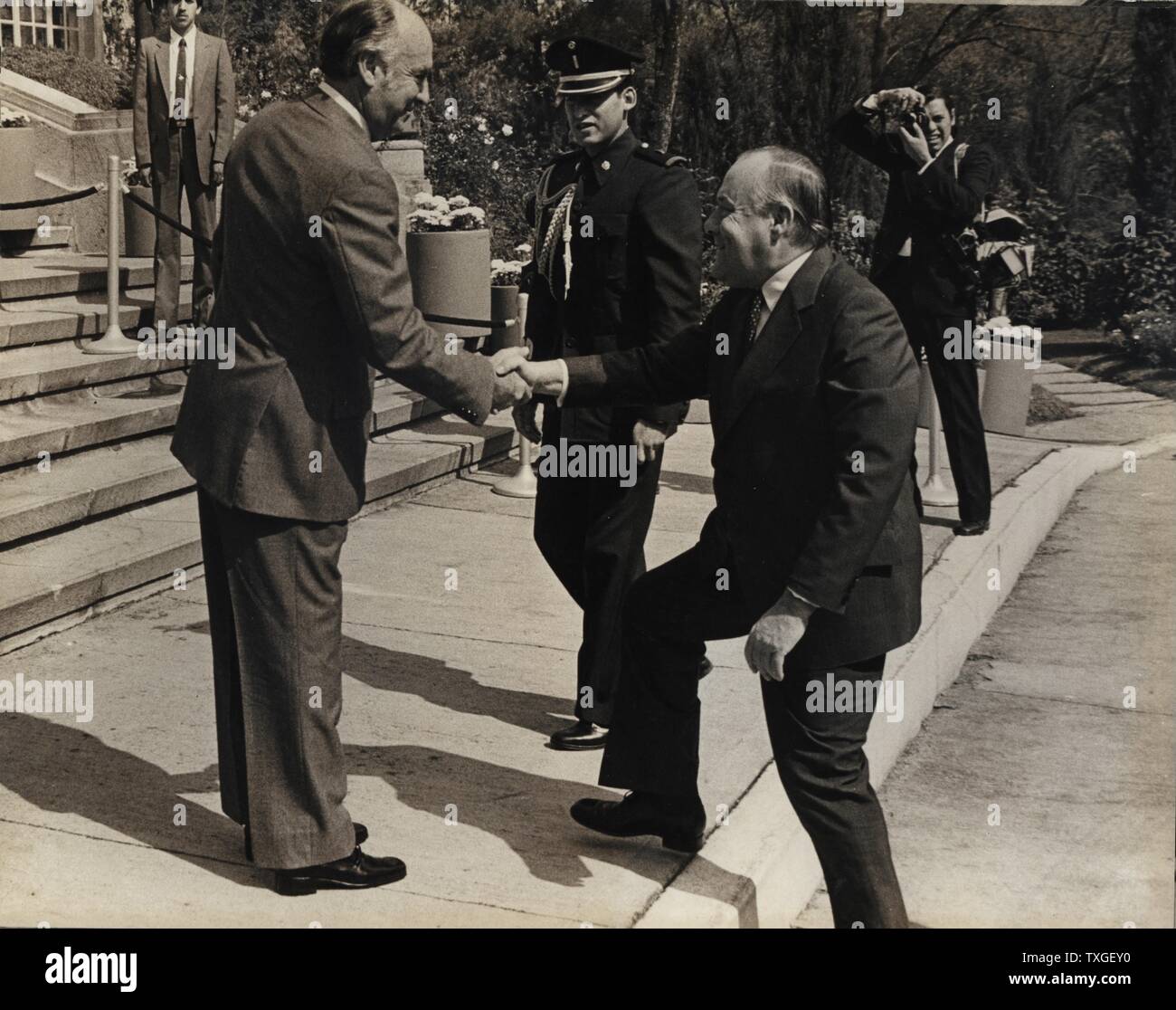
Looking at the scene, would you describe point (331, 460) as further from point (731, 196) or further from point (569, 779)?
point (569, 779)

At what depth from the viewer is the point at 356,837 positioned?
14.2 feet

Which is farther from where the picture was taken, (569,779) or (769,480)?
(569,779)

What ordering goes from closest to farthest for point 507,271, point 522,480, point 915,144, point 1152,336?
point 915,144
point 522,480
point 507,271
point 1152,336

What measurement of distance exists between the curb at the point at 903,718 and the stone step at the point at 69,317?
471 centimetres

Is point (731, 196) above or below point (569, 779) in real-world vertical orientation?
above

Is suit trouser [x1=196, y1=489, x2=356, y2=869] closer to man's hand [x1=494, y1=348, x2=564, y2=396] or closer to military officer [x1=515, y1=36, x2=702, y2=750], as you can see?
man's hand [x1=494, y1=348, x2=564, y2=396]

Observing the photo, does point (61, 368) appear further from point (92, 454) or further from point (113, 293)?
point (113, 293)

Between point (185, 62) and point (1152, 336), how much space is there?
1015 centimetres

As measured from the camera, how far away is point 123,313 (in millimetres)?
9438

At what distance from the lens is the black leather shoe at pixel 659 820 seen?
4.41 meters

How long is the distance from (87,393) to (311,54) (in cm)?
1112

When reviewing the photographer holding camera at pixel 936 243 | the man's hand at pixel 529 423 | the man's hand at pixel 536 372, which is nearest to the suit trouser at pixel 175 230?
the photographer holding camera at pixel 936 243

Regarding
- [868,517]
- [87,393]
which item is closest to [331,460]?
[868,517]

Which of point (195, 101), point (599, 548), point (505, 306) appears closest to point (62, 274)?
point (195, 101)
